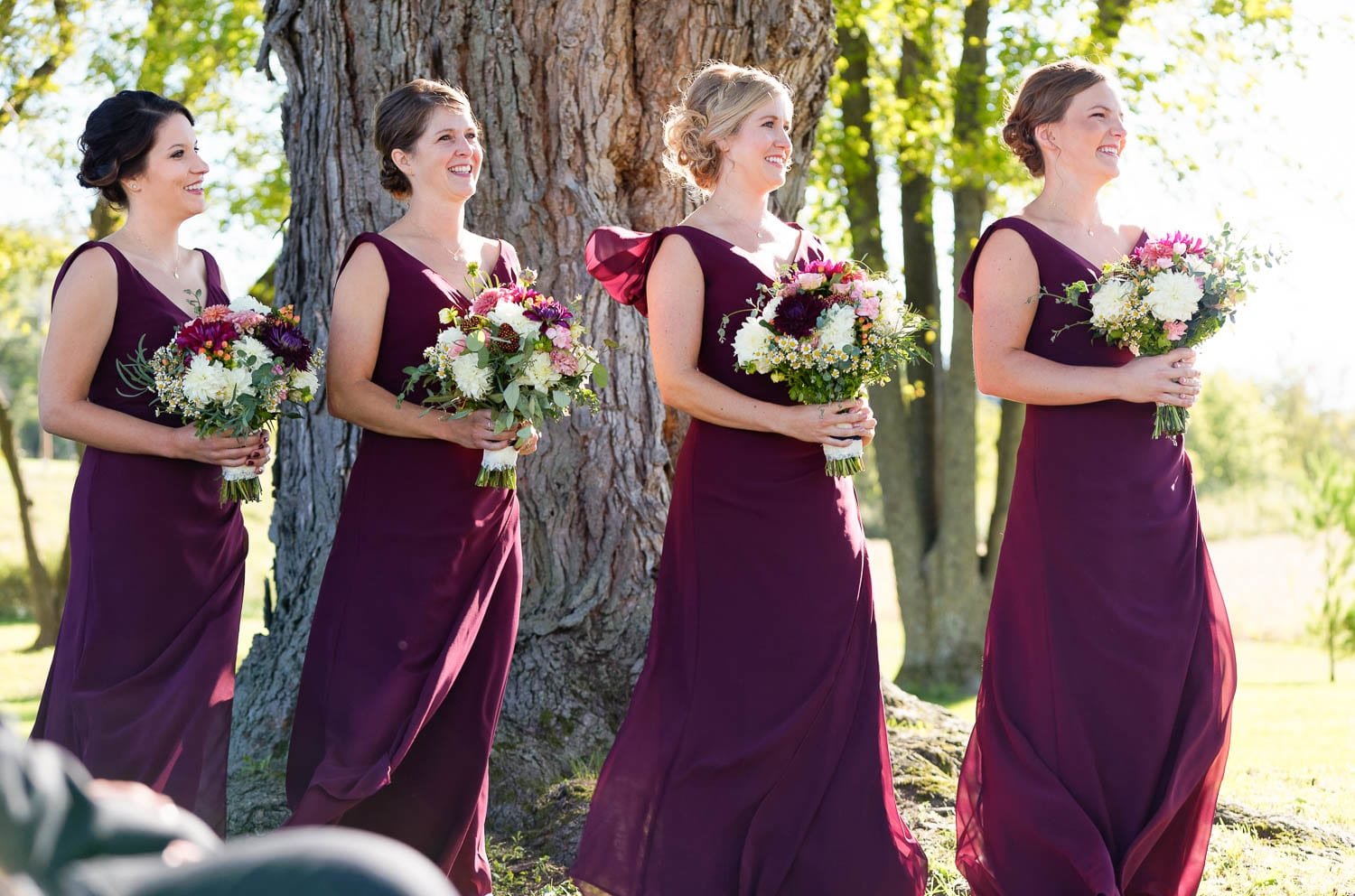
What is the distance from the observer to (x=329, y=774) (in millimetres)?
4535

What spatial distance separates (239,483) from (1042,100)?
2.86m

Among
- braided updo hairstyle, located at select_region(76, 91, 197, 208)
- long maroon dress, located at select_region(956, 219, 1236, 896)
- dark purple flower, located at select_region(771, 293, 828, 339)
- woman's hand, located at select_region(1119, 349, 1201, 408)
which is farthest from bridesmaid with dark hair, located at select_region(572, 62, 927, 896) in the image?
braided updo hairstyle, located at select_region(76, 91, 197, 208)

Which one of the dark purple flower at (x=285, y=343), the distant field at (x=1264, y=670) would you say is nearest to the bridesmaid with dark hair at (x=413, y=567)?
the dark purple flower at (x=285, y=343)

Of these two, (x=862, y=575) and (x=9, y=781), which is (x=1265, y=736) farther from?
(x=9, y=781)

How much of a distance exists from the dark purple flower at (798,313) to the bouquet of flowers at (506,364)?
66 cm

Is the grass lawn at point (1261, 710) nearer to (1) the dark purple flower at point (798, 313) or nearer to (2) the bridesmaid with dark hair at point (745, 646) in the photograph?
(2) the bridesmaid with dark hair at point (745, 646)

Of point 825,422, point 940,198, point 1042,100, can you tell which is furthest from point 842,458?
point 940,198

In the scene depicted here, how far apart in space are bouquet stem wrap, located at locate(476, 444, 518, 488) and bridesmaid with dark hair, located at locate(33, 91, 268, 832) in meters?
0.70

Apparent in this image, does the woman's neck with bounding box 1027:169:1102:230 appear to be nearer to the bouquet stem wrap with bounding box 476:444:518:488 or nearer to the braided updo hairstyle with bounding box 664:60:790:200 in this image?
the braided updo hairstyle with bounding box 664:60:790:200

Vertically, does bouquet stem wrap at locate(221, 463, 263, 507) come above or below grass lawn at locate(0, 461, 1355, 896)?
above

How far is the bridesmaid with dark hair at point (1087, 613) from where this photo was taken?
453 centimetres

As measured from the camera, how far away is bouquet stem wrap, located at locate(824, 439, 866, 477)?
457 cm

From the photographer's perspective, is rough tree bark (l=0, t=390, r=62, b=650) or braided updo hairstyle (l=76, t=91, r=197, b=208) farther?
rough tree bark (l=0, t=390, r=62, b=650)

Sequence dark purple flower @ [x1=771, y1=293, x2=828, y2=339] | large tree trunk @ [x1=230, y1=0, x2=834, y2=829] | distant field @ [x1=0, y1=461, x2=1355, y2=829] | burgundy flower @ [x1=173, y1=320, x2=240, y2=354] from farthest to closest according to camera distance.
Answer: distant field @ [x1=0, y1=461, x2=1355, y2=829] → large tree trunk @ [x1=230, y1=0, x2=834, y2=829] → burgundy flower @ [x1=173, y1=320, x2=240, y2=354] → dark purple flower @ [x1=771, y1=293, x2=828, y2=339]
